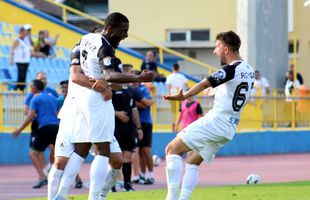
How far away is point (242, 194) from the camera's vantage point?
605 inches

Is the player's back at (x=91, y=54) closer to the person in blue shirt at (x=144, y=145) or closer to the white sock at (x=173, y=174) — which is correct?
the white sock at (x=173, y=174)

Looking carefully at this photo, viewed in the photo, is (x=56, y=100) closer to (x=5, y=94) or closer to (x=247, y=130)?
(x=5, y=94)

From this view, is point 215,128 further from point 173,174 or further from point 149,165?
point 149,165

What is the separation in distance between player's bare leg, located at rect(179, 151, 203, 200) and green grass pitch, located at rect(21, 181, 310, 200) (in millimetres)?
1929

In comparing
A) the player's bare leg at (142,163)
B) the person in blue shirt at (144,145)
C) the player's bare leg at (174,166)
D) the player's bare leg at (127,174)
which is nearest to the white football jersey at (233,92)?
the player's bare leg at (174,166)

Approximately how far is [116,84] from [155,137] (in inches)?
641

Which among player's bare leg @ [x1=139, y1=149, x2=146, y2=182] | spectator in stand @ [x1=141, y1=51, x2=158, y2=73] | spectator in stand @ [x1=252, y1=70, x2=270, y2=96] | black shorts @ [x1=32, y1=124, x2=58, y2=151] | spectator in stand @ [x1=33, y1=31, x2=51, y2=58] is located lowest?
player's bare leg @ [x1=139, y1=149, x2=146, y2=182]

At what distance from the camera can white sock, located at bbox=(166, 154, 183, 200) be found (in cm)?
1254

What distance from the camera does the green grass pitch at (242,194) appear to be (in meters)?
14.8

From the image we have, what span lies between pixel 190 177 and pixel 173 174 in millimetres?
203

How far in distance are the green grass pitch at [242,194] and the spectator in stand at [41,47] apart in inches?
583

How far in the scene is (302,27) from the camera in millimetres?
47812

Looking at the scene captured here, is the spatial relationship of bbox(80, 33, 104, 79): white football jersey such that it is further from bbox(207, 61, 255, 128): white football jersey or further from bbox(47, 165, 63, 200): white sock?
bbox(207, 61, 255, 128): white football jersey

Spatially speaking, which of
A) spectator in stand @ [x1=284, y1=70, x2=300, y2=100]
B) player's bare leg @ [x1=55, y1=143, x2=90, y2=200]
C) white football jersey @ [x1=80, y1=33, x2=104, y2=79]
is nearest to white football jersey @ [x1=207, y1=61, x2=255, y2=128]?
white football jersey @ [x1=80, y1=33, x2=104, y2=79]
